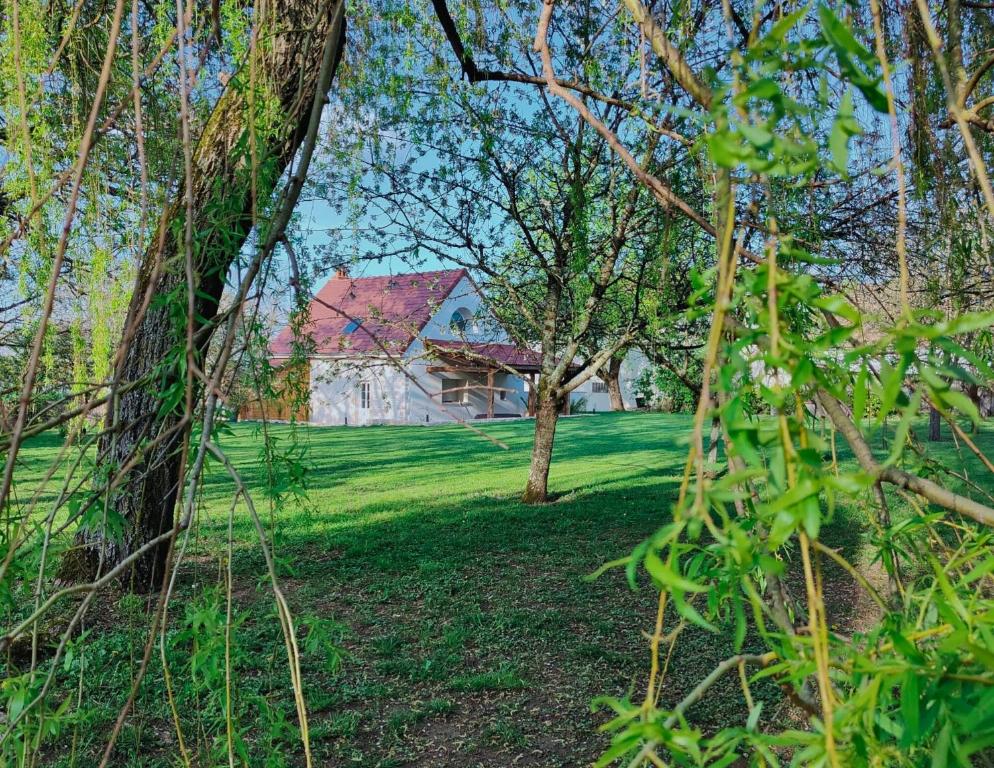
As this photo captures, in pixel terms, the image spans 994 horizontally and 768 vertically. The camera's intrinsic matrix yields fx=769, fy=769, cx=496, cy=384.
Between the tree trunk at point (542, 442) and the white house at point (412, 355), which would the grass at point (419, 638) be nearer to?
the tree trunk at point (542, 442)

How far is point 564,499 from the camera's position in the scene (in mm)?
7379

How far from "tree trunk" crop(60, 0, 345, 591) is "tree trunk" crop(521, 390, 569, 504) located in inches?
136

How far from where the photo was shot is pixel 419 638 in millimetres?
3672

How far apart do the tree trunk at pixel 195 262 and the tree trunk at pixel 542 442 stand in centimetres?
344

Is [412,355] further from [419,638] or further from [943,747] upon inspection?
[943,747]

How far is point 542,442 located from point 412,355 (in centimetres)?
139

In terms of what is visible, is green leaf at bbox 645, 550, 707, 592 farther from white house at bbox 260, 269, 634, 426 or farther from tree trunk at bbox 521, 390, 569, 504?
tree trunk at bbox 521, 390, 569, 504

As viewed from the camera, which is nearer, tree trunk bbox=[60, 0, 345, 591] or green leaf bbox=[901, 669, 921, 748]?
green leaf bbox=[901, 669, 921, 748]

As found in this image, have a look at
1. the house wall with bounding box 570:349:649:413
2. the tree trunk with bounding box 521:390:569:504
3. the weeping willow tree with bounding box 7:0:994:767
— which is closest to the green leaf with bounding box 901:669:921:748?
the weeping willow tree with bounding box 7:0:994:767

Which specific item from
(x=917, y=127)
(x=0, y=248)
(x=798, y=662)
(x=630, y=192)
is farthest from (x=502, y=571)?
(x=798, y=662)

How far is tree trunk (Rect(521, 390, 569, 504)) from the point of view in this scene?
6633mm

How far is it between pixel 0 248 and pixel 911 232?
13.1 feet

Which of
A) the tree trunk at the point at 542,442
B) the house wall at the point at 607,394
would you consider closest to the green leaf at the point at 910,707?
the tree trunk at the point at 542,442

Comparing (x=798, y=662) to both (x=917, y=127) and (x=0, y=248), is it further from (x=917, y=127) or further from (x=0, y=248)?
(x=917, y=127)
